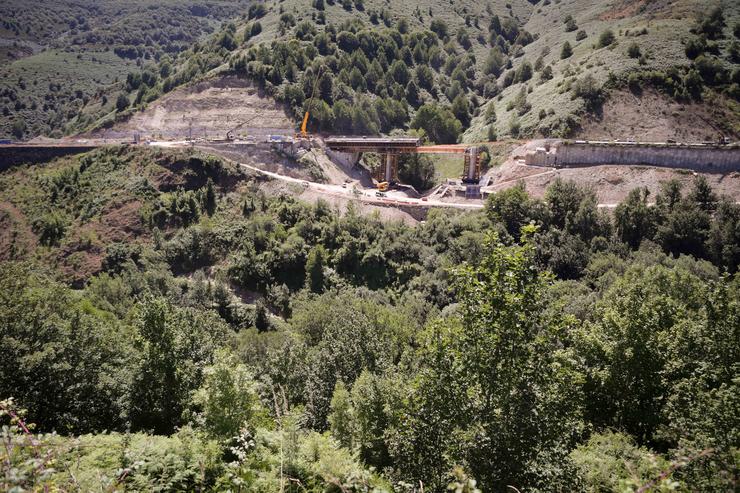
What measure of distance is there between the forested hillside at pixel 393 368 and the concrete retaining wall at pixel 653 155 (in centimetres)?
912

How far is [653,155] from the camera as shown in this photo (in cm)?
5838

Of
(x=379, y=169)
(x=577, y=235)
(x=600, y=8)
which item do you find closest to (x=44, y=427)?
(x=577, y=235)

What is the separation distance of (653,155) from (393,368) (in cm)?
5258

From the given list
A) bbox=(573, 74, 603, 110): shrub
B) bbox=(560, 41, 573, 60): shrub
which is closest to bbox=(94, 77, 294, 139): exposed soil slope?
bbox=(573, 74, 603, 110): shrub

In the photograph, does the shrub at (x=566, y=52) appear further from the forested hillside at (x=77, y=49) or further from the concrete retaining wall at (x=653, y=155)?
the forested hillside at (x=77, y=49)

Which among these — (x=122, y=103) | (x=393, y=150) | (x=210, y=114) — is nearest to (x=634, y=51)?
(x=393, y=150)

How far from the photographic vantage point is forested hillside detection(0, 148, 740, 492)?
948cm

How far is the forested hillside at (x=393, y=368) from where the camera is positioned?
948 cm

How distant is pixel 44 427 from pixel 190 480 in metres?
9.92

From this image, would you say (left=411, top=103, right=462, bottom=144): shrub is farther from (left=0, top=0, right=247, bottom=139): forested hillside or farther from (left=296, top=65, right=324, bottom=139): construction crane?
(left=0, top=0, right=247, bottom=139): forested hillside

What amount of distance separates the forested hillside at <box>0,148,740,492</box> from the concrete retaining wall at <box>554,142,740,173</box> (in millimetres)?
9118

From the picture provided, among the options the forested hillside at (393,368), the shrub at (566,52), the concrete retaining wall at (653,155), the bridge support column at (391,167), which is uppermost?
the shrub at (566,52)

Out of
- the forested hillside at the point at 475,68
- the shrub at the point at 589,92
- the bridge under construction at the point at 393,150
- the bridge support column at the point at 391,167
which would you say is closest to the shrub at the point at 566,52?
the forested hillside at the point at 475,68

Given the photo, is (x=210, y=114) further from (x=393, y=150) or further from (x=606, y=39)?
(x=606, y=39)
